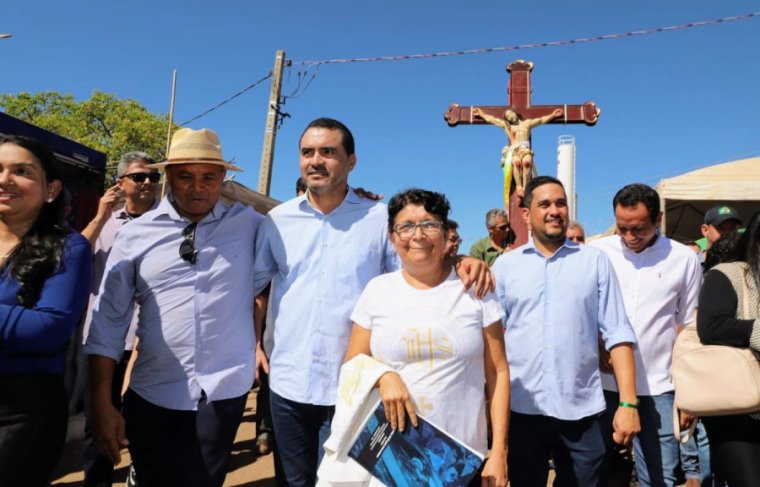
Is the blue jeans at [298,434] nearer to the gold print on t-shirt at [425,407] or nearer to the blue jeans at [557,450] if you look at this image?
the gold print on t-shirt at [425,407]

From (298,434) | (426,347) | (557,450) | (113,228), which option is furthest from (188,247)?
(557,450)

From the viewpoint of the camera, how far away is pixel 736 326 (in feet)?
6.84

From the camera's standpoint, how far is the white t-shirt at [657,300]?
110 inches

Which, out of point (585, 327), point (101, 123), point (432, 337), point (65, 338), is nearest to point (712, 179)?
point (585, 327)

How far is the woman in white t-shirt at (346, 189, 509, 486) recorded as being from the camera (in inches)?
73.3

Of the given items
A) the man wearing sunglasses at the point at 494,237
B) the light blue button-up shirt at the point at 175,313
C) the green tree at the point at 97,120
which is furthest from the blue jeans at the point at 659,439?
the green tree at the point at 97,120

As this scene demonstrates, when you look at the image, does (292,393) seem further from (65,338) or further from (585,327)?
(585,327)

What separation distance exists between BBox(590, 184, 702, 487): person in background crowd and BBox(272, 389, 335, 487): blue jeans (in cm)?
150

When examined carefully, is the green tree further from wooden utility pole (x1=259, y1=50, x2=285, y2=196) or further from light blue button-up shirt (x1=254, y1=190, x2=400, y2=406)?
light blue button-up shirt (x1=254, y1=190, x2=400, y2=406)

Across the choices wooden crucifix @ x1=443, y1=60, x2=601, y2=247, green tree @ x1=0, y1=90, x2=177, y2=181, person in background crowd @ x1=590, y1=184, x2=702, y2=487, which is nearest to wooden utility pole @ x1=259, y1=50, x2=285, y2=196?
wooden crucifix @ x1=443, y1=60, x2=601, y2=247

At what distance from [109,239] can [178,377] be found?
5.76 ft

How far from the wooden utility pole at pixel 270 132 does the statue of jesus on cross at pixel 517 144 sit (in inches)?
231

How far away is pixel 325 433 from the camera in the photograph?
2291mm

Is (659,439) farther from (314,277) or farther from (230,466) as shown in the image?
(230,466)
